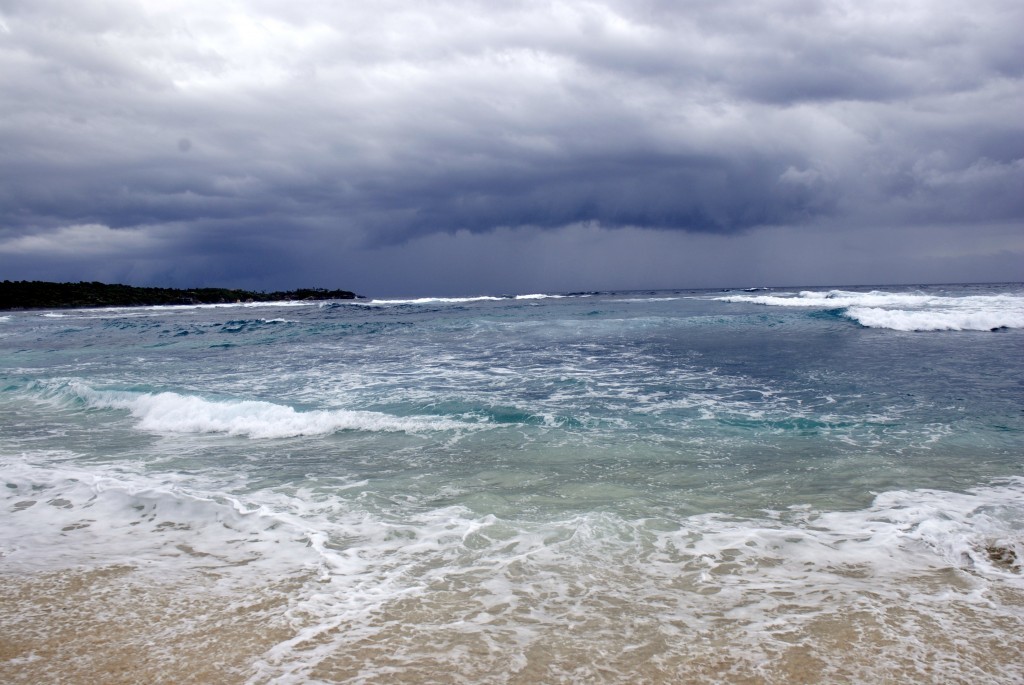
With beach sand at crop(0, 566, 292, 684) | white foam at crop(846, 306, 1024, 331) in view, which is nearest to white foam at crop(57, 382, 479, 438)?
beach sand at crop(0, 566, 292, 684)

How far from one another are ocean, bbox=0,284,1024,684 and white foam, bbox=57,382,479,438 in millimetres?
61

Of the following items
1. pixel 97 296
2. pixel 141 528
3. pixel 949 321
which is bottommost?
pixel 141 528

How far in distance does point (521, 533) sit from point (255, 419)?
22.2ft

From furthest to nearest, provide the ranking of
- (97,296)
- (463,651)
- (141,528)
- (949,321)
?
(97,296)
(949,321)
(141,528)
(463,651)

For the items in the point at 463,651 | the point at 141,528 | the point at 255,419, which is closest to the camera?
the point at 463,651

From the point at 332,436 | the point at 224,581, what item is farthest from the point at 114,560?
the point at 332,436

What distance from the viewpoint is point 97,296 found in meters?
77.1

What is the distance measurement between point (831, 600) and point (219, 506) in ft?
17.9

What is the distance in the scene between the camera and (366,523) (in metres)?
5.86

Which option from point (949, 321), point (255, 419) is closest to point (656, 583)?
point (255, 419)

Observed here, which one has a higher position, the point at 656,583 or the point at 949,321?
the point at 949,321

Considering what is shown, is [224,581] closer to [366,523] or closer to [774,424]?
[366,523]

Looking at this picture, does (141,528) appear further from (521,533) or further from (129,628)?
(521,533)

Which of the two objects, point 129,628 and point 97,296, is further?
point 97,296
